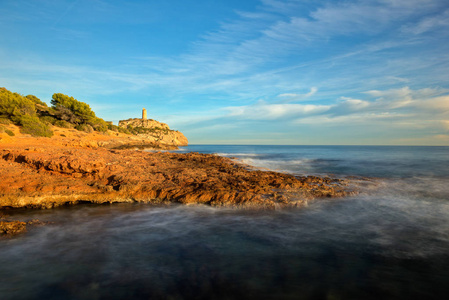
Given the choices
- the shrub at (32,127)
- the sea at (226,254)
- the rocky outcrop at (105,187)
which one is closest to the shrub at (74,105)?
the shrub at (32,127)

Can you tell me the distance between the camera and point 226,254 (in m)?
5.63

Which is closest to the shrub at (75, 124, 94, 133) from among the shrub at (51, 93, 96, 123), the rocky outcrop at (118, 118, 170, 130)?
the shrub at (51, 93, 96, 123)

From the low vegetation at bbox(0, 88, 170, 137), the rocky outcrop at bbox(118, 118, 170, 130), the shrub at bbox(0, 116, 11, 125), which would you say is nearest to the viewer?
the shrub at bbox(0, 116, 11, 125)

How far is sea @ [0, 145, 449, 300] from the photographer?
436 centimetres

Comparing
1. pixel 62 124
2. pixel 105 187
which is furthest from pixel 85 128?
pixel 105 187

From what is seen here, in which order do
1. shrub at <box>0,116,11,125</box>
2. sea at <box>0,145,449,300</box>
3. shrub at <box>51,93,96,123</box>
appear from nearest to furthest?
1. sea at <box>0,145,449,300</box>
2. shrub at <box>0,116,11,125</box>
3. shrub at <box>51,93,96,123</box>

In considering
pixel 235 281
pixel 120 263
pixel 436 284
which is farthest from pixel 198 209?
pixel 436 284

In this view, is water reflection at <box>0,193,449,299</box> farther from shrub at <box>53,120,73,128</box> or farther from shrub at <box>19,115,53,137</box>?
shrub at <box>53,120,73,128</box>

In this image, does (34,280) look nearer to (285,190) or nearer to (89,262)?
(89,262)

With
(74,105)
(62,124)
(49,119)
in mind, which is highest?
(74,105)

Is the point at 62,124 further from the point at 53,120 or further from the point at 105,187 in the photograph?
the point at 105,187

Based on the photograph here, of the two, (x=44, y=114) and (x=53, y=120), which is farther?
(x=44, y=114)

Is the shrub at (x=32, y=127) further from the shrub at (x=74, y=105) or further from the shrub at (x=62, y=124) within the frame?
the shrub at (x=74, y=105)

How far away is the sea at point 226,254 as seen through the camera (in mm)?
4363
